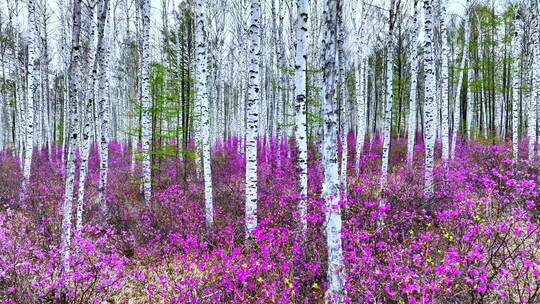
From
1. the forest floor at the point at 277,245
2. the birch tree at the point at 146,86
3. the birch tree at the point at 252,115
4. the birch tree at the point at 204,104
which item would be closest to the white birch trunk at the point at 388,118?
the forest floor at the point at 277,245

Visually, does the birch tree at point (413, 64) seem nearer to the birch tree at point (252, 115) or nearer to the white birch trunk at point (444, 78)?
the white birch trunk at point (444, 78)

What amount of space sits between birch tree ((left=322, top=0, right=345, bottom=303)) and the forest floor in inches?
8.6

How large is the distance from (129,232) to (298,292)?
4.40 m

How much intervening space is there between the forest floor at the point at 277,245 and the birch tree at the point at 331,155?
8.6 inches

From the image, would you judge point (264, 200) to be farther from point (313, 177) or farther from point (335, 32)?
point (335, 32)

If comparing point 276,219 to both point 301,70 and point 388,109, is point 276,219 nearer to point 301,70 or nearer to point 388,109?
point 301,70

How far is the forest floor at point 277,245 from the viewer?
3818 mm

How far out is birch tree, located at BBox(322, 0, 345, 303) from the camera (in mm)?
3547

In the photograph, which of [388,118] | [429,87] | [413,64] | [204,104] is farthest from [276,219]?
[413,64]

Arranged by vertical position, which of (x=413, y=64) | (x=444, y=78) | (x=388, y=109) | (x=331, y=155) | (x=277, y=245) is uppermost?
(x=413, y=64)

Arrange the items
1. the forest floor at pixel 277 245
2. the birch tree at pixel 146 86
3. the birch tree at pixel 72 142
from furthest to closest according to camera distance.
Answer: the birch tree at pixel 146 86
the birch tree at pixel 72 142
the forest floor at pixel 277 245

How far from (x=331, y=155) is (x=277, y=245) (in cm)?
229

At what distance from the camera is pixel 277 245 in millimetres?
5266

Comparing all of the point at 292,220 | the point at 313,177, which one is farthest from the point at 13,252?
the point at 313,177
